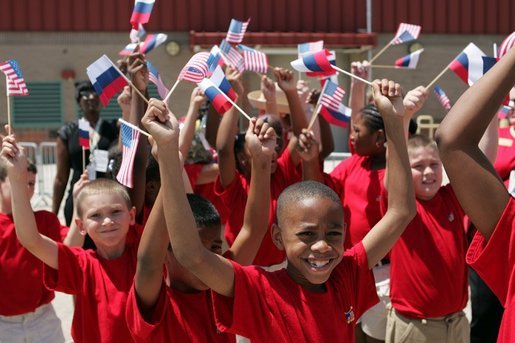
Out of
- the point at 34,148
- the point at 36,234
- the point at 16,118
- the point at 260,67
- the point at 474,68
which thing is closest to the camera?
the point at 36,234

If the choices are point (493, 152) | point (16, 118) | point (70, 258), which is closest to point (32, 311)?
point (70, 258)

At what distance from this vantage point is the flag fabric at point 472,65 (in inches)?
177

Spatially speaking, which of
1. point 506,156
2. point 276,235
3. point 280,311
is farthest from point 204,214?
point 506,156

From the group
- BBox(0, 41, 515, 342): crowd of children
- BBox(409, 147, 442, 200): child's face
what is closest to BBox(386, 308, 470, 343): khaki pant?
BBox(0, 41, 515, 342): crowd of children

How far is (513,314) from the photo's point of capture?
2.19 meters

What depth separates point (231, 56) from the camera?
5.36 metres

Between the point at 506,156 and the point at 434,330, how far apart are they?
1.31 metres

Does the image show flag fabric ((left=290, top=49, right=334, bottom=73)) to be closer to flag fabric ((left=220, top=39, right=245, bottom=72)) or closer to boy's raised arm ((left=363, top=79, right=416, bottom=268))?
flag fabric ((left=220, top=39, right=245, bottom=72))

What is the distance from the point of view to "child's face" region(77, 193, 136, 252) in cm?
336

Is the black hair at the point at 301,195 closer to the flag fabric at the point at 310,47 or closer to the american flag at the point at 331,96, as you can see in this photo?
the american flag at the point at 331,96

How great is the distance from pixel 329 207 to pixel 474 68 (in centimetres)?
236

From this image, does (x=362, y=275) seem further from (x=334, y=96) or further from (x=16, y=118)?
(x=16, y=118)

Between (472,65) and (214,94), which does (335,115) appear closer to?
(472,65)

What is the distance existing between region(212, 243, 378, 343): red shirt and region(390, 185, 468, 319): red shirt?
1469 mm
